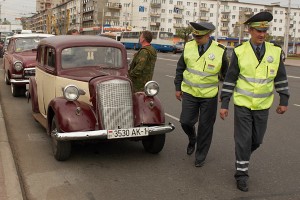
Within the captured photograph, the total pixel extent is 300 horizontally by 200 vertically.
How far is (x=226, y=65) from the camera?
552cm

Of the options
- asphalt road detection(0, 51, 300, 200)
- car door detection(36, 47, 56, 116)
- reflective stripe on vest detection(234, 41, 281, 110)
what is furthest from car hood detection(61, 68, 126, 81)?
reflective stripe on vest detection(234, 41, 281, 110)

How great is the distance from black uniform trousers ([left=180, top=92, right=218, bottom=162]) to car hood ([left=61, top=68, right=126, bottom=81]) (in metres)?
1.41

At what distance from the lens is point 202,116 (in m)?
5.55

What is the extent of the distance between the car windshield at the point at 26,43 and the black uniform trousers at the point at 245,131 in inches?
362

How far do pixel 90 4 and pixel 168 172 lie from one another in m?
122

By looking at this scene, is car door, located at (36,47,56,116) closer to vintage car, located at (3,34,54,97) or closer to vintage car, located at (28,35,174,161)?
vintage car, located at (28,35,174,161)

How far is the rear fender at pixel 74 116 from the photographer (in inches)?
213

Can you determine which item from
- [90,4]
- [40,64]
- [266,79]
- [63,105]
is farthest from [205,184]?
Answer: [90,4]

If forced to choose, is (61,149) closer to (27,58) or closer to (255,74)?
(255,74)

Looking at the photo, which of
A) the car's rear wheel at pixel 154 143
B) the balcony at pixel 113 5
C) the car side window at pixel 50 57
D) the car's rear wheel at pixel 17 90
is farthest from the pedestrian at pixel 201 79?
the balcony at pixel 113 5

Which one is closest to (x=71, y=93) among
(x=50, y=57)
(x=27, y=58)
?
(x=50, y=57)

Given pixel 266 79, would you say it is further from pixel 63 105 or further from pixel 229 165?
pixel 63 105

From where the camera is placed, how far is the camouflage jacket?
6.66 meters

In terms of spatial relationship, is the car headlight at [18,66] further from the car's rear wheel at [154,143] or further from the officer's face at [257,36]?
the officer's face at [257,36]
